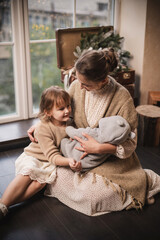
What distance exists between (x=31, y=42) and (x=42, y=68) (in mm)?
320

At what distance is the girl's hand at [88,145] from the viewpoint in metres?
2.03

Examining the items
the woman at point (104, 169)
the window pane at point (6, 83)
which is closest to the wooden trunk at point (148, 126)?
the woman at point (104, 169)

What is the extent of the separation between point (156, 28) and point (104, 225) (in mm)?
2296

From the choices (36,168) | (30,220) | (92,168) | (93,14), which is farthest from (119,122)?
(93,14)

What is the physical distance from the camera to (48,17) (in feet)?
11.0

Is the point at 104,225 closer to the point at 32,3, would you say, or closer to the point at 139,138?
the point at 139,138

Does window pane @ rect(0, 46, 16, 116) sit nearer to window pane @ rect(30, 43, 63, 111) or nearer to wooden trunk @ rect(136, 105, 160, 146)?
window pane @ rect(30, 43, 63, 111)

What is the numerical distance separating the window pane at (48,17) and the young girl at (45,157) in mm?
1427

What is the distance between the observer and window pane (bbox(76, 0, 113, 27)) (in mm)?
3512

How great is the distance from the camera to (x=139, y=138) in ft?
10.6

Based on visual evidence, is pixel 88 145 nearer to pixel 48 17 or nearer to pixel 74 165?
pixel 74 165

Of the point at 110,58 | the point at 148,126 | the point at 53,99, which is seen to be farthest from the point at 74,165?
the point at 148,126

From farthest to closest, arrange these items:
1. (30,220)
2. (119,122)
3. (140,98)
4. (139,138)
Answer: (140,98) < (139,138) < (30,220) < (119,122)

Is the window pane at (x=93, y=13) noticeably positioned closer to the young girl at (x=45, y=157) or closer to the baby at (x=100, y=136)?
the young girl at (x=45, y=157)
